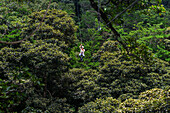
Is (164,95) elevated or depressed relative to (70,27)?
depressed

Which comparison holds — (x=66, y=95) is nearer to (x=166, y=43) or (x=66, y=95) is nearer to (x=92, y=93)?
(x=92, y=93)

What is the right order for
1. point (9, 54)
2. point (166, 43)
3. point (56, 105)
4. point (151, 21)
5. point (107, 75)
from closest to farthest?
point (9, 54)
point (56, 105)
point (107, 75)
point (166, 43)
point (151, 21)

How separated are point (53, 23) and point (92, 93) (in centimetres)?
378

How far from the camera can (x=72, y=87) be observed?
7988 millimetres

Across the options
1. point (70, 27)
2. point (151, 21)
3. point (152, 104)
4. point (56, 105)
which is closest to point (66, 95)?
point (56, 105)

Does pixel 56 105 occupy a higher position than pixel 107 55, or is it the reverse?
pixel 107 55

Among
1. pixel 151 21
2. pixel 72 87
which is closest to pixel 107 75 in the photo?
pixel 72 87

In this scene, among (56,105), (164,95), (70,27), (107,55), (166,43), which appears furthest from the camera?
(166,43)

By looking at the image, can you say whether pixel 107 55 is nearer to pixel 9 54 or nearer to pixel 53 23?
pixel 53 23

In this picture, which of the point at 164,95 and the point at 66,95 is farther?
the point at 66,95

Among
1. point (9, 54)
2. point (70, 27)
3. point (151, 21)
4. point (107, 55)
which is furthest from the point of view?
point (151, 21)

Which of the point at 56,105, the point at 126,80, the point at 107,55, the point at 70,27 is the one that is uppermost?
the point at 70,27

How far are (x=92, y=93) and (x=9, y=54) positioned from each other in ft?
11.4

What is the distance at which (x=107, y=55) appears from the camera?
836cm
